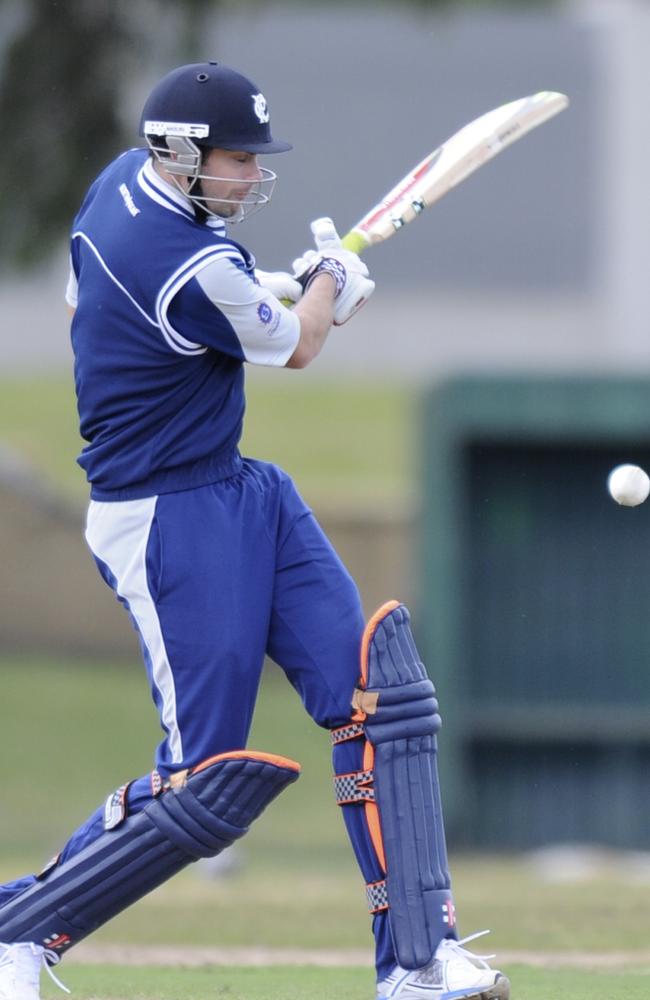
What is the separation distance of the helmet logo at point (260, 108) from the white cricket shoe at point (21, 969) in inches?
82.7

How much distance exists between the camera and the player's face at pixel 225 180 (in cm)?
477

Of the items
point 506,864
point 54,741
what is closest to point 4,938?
point 506,864

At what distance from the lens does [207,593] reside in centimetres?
475

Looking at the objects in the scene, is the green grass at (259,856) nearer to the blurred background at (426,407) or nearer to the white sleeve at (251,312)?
the blurred background at (426,407)

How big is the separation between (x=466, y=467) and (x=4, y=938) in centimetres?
717

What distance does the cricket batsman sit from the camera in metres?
4.68

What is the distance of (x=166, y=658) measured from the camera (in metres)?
4.77

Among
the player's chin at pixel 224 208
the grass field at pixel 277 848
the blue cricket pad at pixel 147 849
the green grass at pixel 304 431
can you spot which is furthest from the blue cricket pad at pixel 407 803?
the green grass at pixel 304 431

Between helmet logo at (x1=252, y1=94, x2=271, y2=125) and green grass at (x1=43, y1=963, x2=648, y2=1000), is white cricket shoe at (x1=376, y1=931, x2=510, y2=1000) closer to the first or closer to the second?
green grass at (x1=43, y1=963, x2=648, y2=1000)

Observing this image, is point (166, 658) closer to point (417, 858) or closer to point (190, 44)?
point (417, 858)

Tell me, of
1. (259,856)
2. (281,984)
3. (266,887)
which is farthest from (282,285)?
(259,856)

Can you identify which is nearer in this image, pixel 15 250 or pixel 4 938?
pixel 4 938

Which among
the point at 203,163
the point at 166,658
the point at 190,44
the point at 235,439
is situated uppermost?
the point at 190,44

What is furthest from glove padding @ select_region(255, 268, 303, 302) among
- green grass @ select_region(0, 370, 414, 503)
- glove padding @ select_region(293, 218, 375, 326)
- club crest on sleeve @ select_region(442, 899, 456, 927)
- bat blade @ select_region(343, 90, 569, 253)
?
green grass @ select_region(0, 370, 414, 503)
